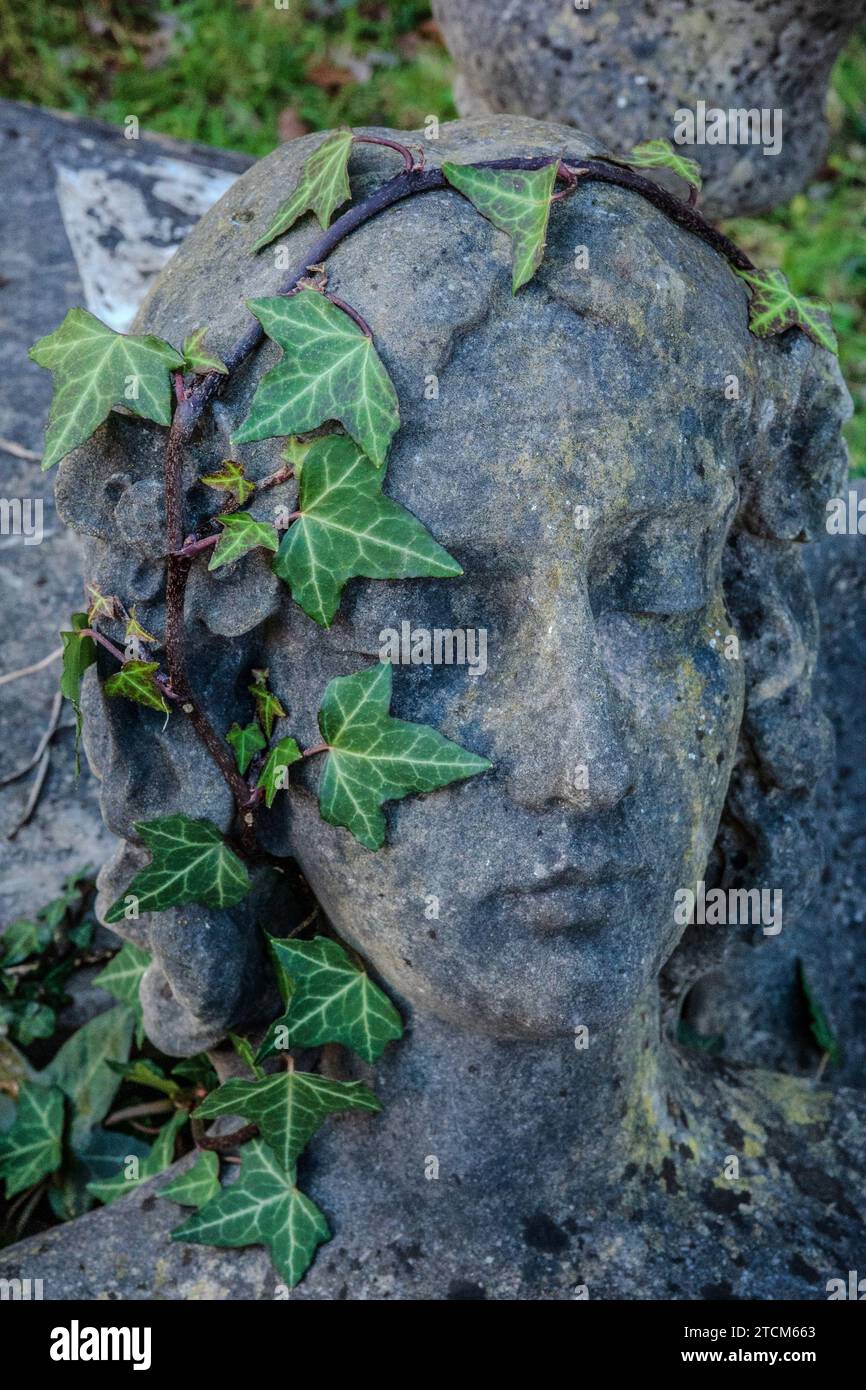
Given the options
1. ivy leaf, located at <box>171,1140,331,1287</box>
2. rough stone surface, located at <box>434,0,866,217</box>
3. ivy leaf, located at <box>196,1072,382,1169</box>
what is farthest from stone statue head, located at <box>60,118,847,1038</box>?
rough stone surface, located at <box>434,0,866,217</box>

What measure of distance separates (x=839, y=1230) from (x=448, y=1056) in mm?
610

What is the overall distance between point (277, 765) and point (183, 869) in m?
0.18

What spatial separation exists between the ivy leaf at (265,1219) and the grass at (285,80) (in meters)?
3.30

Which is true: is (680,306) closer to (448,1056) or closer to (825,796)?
(448,1056)

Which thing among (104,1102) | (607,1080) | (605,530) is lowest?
(104,1102)

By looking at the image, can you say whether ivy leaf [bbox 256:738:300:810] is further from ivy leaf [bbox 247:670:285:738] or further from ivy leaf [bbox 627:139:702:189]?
ivy leaf [bbox 627:139:702:189]

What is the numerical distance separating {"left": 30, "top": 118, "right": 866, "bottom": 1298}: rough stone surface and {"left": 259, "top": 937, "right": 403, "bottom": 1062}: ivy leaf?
0.04 metres

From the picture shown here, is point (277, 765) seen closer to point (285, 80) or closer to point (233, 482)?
point (233, 482)

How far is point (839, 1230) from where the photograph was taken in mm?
2213

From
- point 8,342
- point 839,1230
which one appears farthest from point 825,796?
point 8,342

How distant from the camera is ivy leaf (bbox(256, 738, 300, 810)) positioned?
75.4 inches

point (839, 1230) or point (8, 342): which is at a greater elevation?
point (8, 342)

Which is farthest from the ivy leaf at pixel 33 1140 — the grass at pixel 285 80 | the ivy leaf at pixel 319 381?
the grass at pixel 285 80

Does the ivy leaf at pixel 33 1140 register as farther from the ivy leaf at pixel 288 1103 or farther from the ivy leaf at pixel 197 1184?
the ivy leaf at pixel 288 1103
